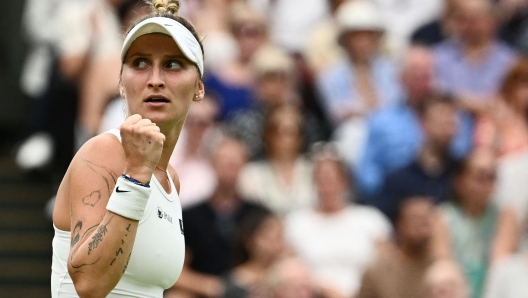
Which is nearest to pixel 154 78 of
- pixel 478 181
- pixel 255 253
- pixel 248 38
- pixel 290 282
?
pixel 290 282

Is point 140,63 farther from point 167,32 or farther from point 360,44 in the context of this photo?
point 360,44

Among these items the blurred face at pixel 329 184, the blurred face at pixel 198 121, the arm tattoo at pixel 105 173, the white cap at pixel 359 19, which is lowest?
the arm tattoo at pixel 105 173

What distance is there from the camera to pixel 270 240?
667cm

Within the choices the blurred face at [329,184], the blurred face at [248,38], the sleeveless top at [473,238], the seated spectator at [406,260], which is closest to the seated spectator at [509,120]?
the sleeveless top at [473,238]

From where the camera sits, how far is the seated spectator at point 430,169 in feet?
23.5

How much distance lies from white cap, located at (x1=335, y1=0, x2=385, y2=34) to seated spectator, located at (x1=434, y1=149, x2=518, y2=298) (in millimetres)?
1807

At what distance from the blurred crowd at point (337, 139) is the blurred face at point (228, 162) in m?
0.01

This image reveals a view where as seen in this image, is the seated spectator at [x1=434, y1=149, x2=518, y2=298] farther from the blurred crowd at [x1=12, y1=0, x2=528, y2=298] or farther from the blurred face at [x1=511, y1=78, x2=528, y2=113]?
the blurred face at [x1=511, y1=78, x2=528, y2=113]

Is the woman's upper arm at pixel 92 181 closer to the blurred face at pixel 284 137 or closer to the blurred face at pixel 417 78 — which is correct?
the blurred face at pixel 284 137

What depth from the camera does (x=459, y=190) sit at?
23.2 feet

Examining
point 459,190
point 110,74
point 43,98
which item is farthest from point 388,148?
point 43,98

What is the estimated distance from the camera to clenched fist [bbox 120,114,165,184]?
2814mm

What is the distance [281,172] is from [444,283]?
5.36ft

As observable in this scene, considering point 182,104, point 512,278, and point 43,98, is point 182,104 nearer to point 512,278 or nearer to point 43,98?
point 512,278
